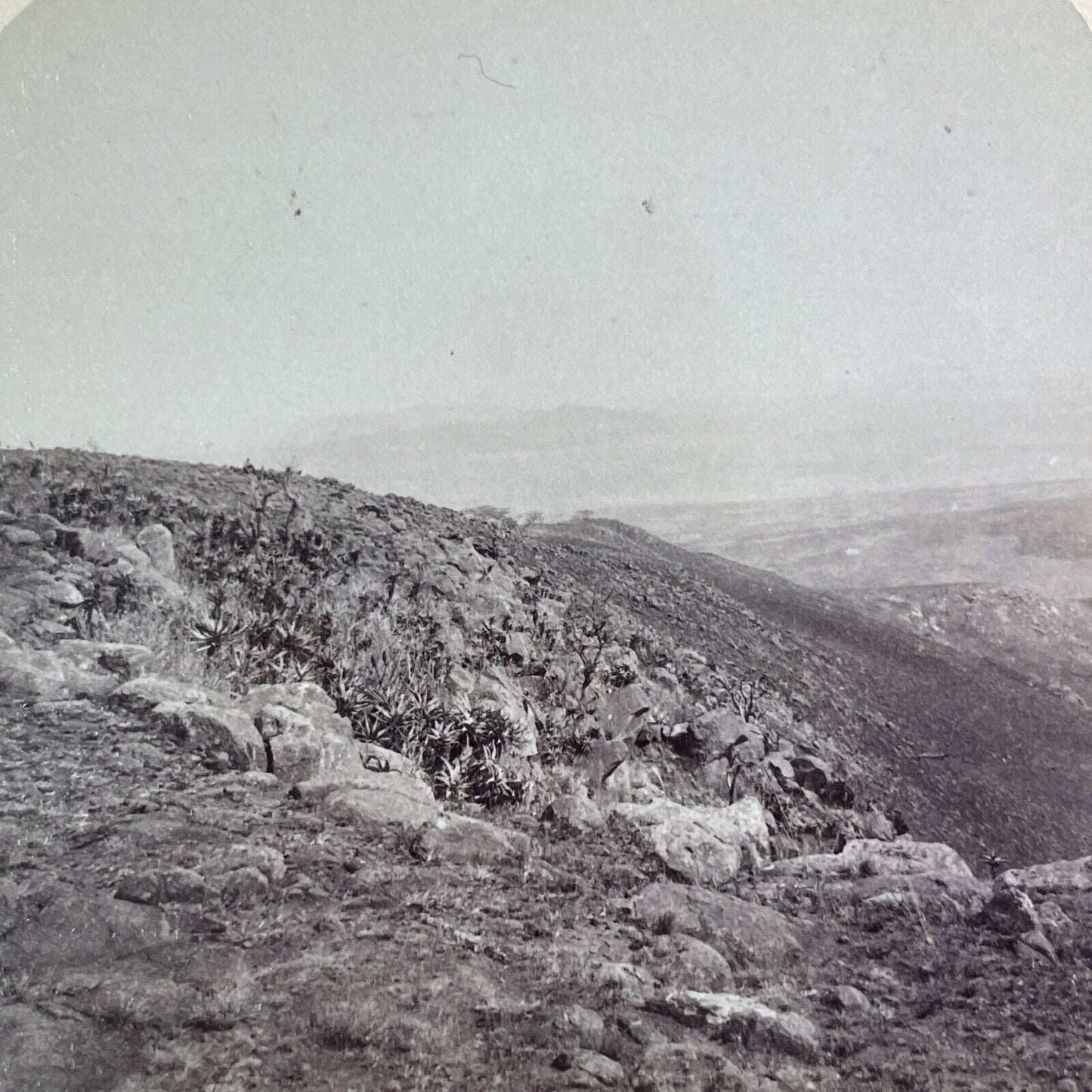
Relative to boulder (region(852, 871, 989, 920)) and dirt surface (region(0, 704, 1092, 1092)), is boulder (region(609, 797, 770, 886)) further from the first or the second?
boulder (region(852, 871, 989, 920))

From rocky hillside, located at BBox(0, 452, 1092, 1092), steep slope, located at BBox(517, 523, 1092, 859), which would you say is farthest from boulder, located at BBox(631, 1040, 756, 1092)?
steep slope, located at BBox(517, 523, 1092, 859)

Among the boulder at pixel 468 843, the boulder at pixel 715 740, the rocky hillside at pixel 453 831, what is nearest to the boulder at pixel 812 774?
the rocky hillside at pixel 453 831

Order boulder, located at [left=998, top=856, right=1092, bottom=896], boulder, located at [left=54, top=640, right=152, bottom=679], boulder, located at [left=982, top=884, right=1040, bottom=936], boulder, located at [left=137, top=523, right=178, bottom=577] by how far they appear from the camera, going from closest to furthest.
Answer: boulder, located at [left=982, top=884, right=1040, bottom=936]
boulder, located at [left=998, top=856, right=1092, bottom=896]
boulder, located at [left=54, top=640, right=152, bottom=679]
boulder, located at [left=137, top=523, right=178, bottom=577]

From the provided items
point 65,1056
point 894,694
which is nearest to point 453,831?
point 65,1056

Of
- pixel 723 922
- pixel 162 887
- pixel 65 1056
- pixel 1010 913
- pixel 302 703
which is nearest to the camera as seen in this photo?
pixel 65 1056

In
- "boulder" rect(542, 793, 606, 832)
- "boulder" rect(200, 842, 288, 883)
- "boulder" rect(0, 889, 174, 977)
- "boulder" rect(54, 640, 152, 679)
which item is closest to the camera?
"boulder" rect(0, 889, 174, 977)

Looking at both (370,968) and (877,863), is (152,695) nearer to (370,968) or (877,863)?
(370,968)
